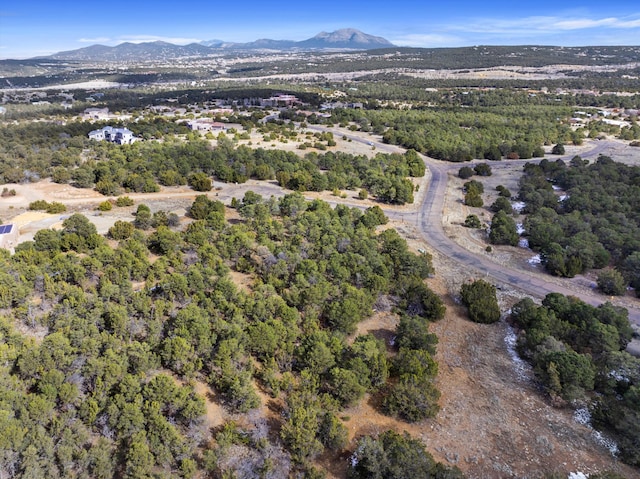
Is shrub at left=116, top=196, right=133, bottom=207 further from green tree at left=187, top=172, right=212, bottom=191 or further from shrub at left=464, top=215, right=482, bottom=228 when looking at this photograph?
shrub at left=464, top=215, right=482, bottom=228

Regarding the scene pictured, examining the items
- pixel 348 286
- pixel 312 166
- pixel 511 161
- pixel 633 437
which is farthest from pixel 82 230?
pixel 511 161

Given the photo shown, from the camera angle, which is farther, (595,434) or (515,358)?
(515,358)

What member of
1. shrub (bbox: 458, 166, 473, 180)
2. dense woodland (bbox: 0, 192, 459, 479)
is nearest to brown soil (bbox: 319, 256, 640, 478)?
dense woodland (bbox: 0, 192, 459, 479)

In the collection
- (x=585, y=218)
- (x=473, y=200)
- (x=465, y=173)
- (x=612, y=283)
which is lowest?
(x=612, y=283)

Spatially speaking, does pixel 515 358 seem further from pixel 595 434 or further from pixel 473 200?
pixel 473 200

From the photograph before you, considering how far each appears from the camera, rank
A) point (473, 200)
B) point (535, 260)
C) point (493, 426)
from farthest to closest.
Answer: point (473, 200), point (535, 260), point (493, 426)

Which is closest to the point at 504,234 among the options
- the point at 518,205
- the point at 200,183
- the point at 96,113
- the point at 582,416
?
the point at 518,205

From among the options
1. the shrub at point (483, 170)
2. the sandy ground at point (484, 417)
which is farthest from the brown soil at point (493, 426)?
the shrub at point (483, 170)
